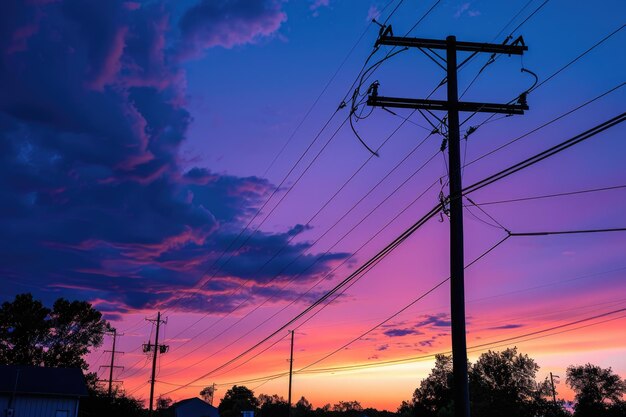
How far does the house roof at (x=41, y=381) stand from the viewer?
48.2m

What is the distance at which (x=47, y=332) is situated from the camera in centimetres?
9381

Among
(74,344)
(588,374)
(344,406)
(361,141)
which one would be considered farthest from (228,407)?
(361,141)

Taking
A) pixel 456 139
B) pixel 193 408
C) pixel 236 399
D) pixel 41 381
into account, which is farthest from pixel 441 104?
pixel 236 399

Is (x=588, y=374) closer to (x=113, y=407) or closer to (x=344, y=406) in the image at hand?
(x=344, y=406)

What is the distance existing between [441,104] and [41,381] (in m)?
49.4

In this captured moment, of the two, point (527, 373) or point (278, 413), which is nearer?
point (527, 373)

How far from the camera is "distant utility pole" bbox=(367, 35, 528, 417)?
41.2ft

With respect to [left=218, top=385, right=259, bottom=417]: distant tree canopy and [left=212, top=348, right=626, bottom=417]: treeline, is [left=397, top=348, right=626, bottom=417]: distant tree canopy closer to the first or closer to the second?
[left=212, top=348, right=626, bottom=417]: treeline

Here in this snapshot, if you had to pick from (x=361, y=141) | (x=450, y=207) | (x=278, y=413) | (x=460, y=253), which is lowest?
(x=278, y=413)

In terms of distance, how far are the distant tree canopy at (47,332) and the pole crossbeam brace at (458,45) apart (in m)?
92.0

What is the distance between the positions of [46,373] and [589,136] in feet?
183

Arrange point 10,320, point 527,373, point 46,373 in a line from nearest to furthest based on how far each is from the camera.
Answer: point 46,373, point 10,320, point 527,373

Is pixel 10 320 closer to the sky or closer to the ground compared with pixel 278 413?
closer to the sky

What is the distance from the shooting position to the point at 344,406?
182625 millimetres
